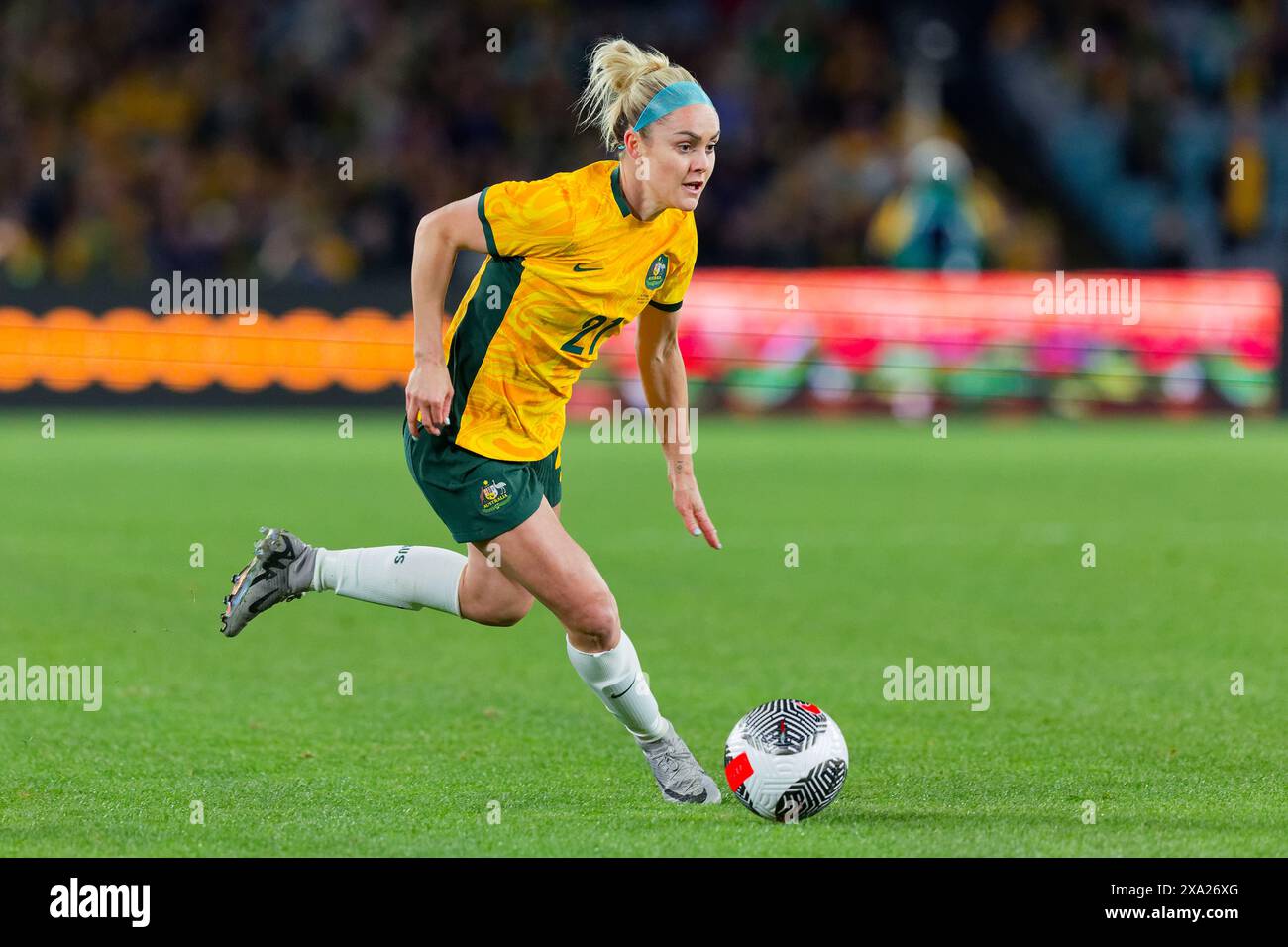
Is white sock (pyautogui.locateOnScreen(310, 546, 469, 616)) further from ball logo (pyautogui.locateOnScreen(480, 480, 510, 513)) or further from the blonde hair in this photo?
the blonde hair

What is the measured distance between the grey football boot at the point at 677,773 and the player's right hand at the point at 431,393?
1.16m

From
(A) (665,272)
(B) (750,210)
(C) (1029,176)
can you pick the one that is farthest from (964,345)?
(A) (665,272)

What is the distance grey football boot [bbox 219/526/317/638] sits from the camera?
6.60 m

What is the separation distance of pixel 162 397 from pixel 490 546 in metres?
16.1

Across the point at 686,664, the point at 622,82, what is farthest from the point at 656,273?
the point at 686,664

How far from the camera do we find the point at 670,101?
222 inches

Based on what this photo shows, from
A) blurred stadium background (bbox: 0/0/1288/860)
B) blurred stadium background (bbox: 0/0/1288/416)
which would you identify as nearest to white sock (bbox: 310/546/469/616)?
blurred stadium background (bbox: 0/0/1288/860)

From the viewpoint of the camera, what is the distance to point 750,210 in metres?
24.6

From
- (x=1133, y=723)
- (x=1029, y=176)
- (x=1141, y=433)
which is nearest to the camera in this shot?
(x=1133, y=723)

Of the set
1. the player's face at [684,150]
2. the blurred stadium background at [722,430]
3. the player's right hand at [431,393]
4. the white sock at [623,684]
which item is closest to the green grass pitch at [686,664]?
the blurred stadium background at [722,430]

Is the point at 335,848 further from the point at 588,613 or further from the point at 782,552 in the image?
the point at 782,552

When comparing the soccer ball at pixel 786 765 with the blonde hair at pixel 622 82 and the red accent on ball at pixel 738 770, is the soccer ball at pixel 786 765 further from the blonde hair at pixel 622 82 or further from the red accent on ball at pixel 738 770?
the blonde hair at pixel 622 82

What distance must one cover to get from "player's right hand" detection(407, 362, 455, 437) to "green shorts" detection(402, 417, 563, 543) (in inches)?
9.2

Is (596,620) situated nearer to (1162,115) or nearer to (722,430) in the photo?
(722,430)
